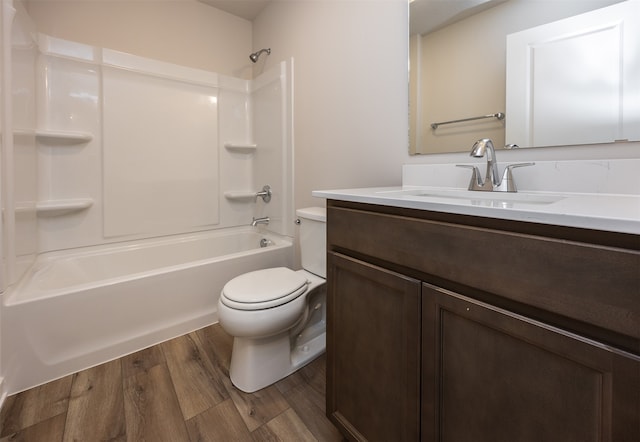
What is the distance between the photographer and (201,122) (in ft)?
7.97

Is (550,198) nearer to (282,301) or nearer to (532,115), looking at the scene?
(532,115)

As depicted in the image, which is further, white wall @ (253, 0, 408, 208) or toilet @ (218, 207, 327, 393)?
white wall @ (253, 0, 408, 208)

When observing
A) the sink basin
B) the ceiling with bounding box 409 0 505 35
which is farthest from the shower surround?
the sink basin

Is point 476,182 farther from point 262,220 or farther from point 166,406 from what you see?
point 262,220

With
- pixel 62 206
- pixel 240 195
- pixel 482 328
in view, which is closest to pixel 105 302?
pixel 62 206

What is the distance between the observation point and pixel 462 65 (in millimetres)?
1251

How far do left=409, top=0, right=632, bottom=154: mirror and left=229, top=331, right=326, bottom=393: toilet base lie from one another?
45.2 inches

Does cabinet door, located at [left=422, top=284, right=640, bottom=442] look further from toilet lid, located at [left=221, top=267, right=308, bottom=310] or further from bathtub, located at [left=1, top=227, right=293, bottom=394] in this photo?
bathtub, located at [left=1, top=227, right=293, bottom=394]

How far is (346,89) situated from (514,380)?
1593mm

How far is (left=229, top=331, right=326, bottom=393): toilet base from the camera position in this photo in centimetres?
134

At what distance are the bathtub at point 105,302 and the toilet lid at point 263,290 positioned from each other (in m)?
0.55

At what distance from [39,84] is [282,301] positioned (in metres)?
2.03

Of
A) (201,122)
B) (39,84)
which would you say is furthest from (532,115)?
(39,84)

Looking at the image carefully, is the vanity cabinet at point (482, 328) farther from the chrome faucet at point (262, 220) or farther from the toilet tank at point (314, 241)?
the chrome faucet at point (262, 220)
